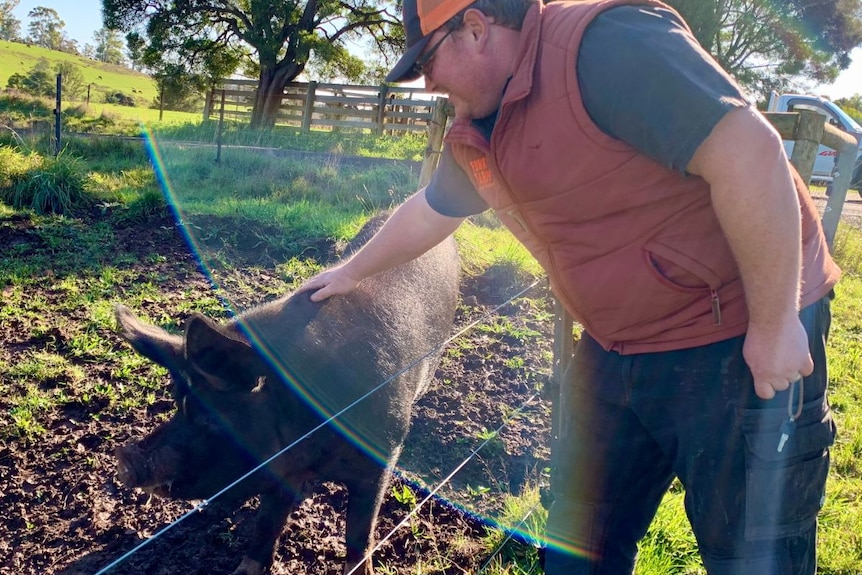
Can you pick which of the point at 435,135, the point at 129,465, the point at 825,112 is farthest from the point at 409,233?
the point at 825,112

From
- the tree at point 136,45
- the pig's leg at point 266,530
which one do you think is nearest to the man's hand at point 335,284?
the pig's leg at point 266,530

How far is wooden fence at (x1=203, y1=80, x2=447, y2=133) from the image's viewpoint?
22.1 m

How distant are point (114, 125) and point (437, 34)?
24124 millimetres

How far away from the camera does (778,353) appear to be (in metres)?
1.60

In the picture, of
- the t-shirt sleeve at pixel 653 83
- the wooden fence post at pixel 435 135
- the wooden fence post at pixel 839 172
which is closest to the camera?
the t-shirt sleeve at pixel 653 83

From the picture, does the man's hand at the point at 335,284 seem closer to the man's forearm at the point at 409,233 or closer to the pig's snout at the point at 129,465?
the man's forearm at the point at 409,233

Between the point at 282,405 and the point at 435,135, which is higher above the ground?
the point at 435,135

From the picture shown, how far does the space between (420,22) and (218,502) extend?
7.99 feet

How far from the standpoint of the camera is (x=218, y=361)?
8.00ft

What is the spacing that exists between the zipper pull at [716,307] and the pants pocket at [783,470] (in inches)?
10.7

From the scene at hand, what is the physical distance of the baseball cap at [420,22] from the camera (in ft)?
5.54

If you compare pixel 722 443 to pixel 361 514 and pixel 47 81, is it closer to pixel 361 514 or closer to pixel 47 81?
pixel 361 514

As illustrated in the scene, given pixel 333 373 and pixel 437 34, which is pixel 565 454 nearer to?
pixel 333 373

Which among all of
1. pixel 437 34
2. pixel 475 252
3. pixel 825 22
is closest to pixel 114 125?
pixel 475 252
